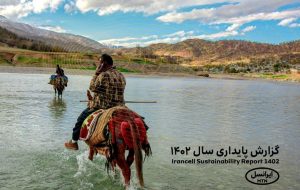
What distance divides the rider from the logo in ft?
10.6

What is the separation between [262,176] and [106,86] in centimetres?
398

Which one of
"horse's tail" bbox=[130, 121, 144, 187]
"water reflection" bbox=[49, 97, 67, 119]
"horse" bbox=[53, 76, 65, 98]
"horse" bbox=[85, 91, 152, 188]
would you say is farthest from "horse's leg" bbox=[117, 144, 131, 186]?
"horse" bbox=[53, 76, 65, 98]

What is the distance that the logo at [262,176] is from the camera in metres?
9.33

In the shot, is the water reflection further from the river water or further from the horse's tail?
the horse's tail

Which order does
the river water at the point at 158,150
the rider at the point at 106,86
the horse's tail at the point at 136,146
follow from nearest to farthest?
the horse's tail at the point at 136,146 → the river water at the point at 158,150 → the rider at the point at 106,86

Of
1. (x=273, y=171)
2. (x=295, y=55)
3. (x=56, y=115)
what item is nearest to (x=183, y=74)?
(x=56, y=115)

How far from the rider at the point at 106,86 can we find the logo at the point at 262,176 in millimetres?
3243

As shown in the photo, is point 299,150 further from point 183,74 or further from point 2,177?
point 183,74

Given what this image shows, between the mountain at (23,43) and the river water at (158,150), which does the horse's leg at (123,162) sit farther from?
the mountain at (23,43)

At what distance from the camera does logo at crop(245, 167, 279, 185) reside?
933cm

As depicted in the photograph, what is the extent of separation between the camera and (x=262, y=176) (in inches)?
383

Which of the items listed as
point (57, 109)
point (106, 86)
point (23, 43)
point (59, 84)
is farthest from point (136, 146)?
point (23, 43)

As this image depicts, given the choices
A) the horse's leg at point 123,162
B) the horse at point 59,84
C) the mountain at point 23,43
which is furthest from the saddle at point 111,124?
the mountain at point 23,43

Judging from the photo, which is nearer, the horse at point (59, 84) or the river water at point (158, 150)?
the river water at point (158, 150)
